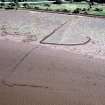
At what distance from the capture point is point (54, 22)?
11906 mm

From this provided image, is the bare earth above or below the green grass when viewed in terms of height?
below

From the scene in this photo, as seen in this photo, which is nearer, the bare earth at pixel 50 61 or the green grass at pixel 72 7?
the bare earth at pixel 50 61

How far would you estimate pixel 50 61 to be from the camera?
28.4 feet

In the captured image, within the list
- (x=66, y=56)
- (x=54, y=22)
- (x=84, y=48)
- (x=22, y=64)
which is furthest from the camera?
(x=54, y=22)

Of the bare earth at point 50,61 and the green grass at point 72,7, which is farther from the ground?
the green grass at point 72,7

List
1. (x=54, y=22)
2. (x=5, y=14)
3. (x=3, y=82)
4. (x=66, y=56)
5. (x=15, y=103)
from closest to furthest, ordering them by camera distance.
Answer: (x=15, y=103), (x=3, y=82), (x=66, y=56), (x=54, y=22), (x=5, y=14)

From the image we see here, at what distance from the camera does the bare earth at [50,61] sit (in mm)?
6801

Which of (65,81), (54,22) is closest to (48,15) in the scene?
(54,22)

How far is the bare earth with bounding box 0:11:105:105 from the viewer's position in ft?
22.3

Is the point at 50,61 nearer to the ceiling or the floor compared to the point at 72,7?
nearer to the floor

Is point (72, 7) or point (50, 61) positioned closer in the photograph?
point (50, 61)

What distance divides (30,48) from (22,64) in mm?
1346

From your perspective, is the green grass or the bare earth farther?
the green grass

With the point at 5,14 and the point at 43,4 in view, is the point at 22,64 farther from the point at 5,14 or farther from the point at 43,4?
the point at 43,4
